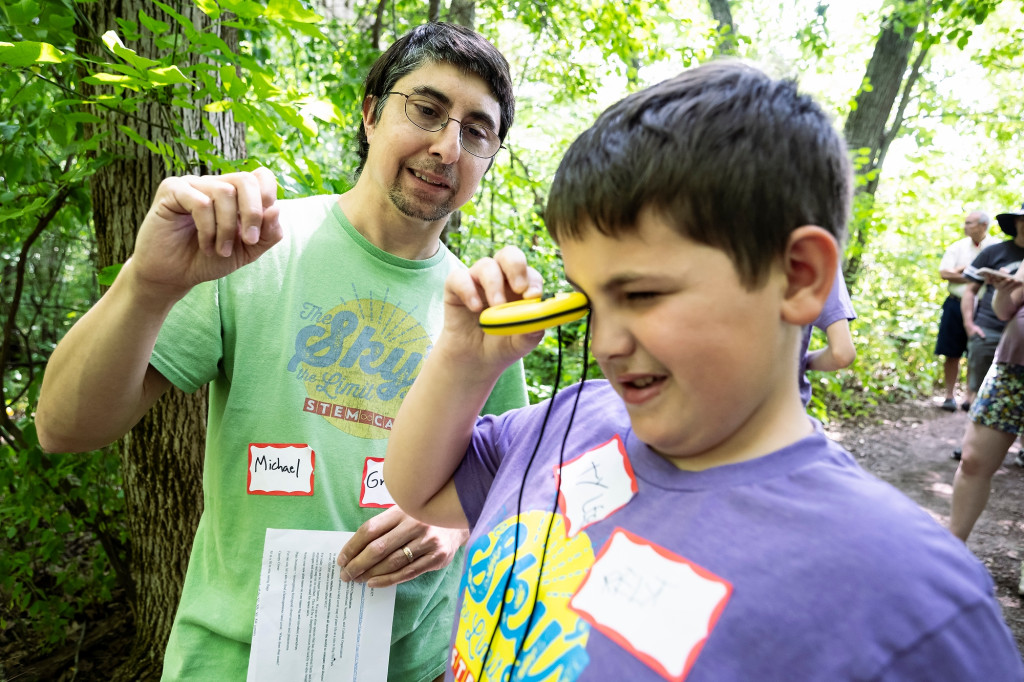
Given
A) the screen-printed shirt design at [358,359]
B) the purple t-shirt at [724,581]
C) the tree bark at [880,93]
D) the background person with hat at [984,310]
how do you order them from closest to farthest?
the purple t-shirt at [724,581] < the screen-printed shirt design at [358,359] < the background person with hat at [984,310] < the tree bark at [880,93]

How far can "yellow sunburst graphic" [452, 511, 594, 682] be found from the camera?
0.87 m

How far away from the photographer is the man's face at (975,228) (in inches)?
260

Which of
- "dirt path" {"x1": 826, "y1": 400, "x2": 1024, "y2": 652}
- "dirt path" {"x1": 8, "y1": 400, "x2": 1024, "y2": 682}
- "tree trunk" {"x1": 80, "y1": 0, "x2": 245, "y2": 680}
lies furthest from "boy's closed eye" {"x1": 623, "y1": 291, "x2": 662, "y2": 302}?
"dirt path" {"x1": 826, "y1": 400, "x2": 1024, "y2": 652}

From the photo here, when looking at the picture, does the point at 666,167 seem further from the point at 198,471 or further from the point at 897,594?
the point at 198,471

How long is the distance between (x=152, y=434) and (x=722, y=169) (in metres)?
2.42

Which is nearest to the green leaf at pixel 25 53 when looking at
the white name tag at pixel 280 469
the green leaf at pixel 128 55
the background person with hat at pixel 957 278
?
the green leaf at pixel 128 55

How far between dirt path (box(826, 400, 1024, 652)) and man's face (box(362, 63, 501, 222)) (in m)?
3.69

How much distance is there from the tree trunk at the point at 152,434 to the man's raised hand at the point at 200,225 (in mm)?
1139

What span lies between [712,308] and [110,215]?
2323mm

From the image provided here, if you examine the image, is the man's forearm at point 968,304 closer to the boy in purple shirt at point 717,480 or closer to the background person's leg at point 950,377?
the background person's leg at point 950,377

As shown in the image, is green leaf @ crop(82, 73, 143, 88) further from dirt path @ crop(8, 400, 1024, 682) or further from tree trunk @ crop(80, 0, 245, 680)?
dirt path @ crop(8, 400, 1024, 682)

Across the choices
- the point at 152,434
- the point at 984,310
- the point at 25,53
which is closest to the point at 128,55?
the point at 25,53

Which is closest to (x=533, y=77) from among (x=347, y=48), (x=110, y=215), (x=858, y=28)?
(x=347, y=48)

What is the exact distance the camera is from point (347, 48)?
4285 millimetres
